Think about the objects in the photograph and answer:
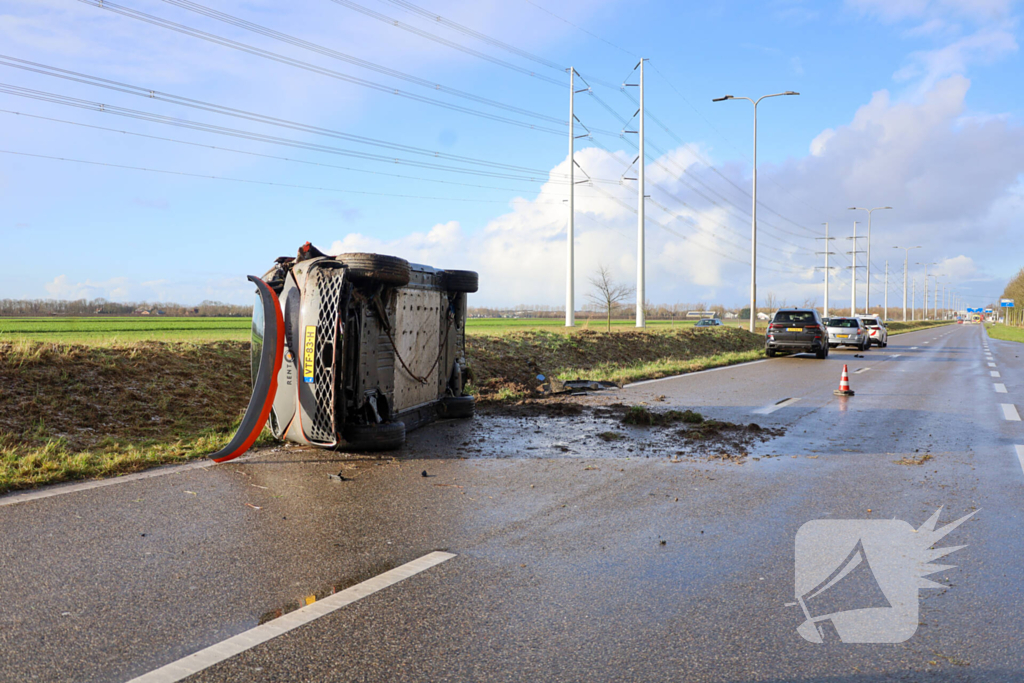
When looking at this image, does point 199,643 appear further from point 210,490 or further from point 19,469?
point 19,469

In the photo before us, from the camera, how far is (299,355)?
23.6 feet

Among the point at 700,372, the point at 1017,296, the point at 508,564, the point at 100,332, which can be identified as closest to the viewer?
the point at 508,564

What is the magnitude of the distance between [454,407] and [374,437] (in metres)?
2.51

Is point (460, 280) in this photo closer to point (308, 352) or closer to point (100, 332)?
point (308, 352)

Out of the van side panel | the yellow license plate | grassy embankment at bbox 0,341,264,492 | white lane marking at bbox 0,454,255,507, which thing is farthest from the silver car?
white lane marking at bbox 0,454,255,507

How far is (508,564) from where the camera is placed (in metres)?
4.21

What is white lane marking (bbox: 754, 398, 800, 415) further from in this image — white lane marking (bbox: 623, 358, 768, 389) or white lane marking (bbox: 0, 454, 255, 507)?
white lane marking (bbox: 0, 454, 255, 507)

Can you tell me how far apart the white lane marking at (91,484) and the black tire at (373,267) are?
216 centimetres

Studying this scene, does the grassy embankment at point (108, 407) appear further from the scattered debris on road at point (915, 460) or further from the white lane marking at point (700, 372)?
the white lane marking at point (700, 372)

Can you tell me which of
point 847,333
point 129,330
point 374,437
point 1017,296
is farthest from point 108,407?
point 1017,296

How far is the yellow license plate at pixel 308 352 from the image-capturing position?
7.11 metres

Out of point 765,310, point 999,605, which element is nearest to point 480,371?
point 999,605

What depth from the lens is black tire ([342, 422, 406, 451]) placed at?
7.43 metres

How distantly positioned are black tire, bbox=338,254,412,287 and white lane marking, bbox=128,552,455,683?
378cm
